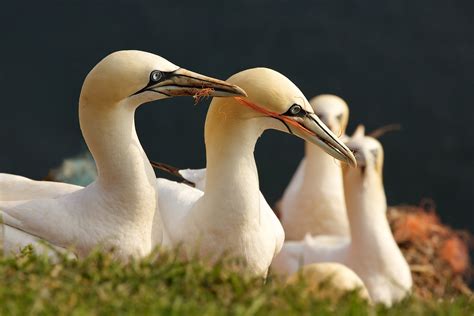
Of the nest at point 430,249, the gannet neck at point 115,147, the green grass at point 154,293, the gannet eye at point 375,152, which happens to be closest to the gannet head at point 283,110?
the gannet neck at point 115,147

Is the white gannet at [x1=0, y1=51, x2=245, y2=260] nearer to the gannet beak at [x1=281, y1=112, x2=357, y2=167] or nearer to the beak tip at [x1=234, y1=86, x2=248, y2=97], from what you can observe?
the beak tip at [x1=234, y1=86, x2=248, y2=97]

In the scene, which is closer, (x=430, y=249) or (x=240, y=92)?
(x=240, y=92)

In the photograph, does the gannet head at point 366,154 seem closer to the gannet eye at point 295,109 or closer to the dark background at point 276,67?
the dark background at point 276,67

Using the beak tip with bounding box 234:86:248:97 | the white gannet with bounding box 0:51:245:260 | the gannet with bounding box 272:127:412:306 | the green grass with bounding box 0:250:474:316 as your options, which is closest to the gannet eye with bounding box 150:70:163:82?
the white gannet with bounding box 0:51:245:260

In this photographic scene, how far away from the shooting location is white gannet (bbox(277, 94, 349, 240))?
453 inches

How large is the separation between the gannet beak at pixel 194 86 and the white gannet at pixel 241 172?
15.0 inches

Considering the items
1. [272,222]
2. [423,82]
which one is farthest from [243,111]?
[423,82]

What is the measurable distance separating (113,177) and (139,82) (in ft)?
1.51

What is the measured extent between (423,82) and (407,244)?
103 inches

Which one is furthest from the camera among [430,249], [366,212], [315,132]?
[430,249]

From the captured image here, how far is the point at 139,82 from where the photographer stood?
6293mm

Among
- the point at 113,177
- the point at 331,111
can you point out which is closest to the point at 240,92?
the point at 113,177

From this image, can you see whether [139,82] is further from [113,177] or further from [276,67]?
[276,67]

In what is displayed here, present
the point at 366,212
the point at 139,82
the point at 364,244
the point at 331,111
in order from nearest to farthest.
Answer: the point at 139,82, the point at 364,244, the point at 366,212, the point at 331,111
